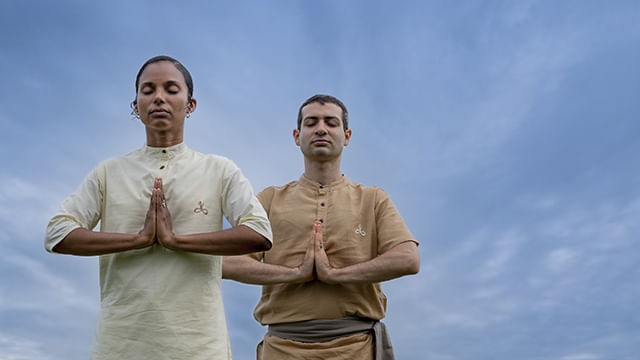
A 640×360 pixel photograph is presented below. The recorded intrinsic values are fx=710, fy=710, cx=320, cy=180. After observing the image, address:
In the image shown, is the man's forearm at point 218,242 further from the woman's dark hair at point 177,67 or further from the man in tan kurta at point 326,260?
the man in tan kurta at point 326,260

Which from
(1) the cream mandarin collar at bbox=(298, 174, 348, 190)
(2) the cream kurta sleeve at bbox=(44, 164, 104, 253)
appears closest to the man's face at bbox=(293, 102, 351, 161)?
(1) the cream mandarin collar at bbox=(298, 174, 348, 190)

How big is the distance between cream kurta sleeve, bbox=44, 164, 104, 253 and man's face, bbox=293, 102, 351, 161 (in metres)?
2.19

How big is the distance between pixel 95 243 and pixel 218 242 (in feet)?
2.65

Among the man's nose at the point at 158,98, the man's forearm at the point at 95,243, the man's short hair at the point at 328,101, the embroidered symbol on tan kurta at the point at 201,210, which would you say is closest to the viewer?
the man's forearm at the point at 95,243

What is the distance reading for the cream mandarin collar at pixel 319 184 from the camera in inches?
269

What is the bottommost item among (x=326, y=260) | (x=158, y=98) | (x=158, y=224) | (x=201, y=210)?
(x=158, y=224)

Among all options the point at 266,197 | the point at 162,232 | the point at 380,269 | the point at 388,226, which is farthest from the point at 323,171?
the point at 162,232

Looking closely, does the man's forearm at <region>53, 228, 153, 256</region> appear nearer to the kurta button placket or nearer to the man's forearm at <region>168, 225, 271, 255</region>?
the man's forearm at <region>168, 225, 271, 255</region>

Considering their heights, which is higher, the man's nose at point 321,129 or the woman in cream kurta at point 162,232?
the man's nose at point 321,129

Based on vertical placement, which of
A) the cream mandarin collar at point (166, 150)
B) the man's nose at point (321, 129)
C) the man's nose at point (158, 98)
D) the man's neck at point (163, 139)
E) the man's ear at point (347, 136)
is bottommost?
the cream mandarin collar at point (166, 150)

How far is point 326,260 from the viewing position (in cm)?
615

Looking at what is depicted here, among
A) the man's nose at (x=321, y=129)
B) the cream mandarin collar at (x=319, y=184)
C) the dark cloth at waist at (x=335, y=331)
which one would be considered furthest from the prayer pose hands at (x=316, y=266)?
the man's nose at (x=321, y=129)

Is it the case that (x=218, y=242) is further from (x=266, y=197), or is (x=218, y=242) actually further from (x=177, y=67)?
(x=266, y=197)

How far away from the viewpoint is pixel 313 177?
6.88 meters
